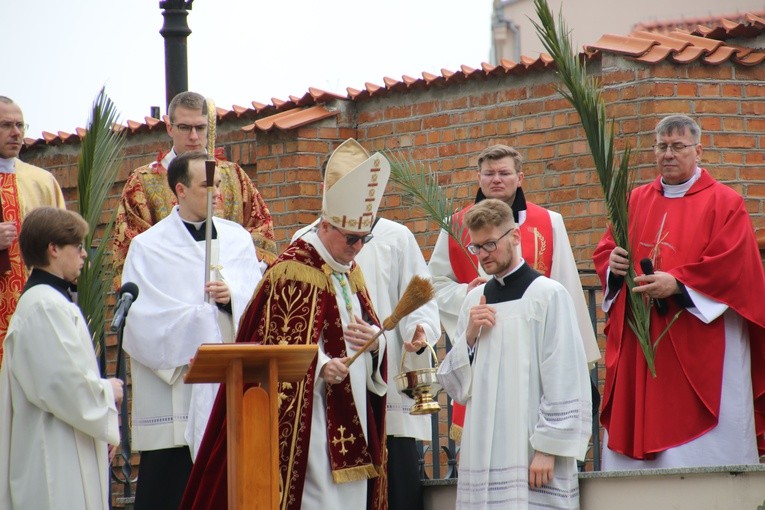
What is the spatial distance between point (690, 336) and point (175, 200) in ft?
9.61

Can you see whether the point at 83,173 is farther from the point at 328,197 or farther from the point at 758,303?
the point at 758,303

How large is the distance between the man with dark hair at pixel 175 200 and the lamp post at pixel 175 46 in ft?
2.58

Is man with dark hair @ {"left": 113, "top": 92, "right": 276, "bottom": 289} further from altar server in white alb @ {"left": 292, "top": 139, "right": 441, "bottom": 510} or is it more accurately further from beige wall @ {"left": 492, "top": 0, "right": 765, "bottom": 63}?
beige wall @ {"left": 492, "top": 0, "right": 765, "bottom": 63}

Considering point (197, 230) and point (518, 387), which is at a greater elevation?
point (197, 230)

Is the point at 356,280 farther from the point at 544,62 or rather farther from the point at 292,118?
the point at 292,118

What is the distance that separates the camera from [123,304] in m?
6.41

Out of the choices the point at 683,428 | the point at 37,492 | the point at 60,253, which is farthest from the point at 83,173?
the point at 683,428

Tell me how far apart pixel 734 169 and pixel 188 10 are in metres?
3.59

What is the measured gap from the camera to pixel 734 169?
9.66m

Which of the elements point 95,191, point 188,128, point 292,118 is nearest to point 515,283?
point 95,191

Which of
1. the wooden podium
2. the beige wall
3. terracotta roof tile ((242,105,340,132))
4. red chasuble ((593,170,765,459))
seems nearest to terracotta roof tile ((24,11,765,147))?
terracotta roof tile ((242,105,340,132))

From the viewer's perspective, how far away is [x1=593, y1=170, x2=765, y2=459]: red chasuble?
7.92m

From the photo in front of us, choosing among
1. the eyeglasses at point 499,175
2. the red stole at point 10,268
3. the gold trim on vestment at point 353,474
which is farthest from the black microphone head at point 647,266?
the red stole at point 10,268

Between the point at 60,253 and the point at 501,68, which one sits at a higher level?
the point at 501,68
